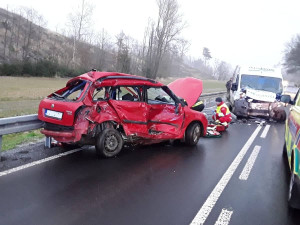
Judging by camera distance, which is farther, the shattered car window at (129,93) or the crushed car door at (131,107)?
the shattered car window at (129,93)

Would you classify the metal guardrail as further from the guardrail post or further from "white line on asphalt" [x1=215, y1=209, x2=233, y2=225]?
"white line on asphalt" [x1=215, y1=209, x2=233, y2=225]

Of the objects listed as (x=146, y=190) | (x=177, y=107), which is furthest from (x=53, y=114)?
(x=177, y=107)

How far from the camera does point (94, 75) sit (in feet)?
19.7

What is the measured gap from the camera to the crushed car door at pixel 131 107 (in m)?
6.12

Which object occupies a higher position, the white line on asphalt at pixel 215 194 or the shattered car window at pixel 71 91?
the shattered car window at pixel 71 91

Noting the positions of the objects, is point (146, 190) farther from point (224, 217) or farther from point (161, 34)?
point (161, 34)

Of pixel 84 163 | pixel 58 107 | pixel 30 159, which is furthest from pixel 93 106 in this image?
pixel 30 159

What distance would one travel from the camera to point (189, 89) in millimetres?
8500

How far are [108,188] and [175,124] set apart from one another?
3.00 metres

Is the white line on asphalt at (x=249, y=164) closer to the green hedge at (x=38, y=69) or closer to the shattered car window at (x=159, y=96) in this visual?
the shattered car window at (x=159, y=96)

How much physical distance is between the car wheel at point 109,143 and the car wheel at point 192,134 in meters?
1.99

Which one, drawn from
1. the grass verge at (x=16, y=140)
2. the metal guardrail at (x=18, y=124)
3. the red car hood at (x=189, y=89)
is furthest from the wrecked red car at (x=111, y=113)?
the grass verge at (x=16, y=140)

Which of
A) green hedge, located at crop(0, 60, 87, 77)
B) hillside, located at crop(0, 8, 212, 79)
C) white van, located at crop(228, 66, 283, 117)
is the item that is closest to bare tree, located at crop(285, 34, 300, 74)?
hillside, located at crop(0, 8, 212, 79)

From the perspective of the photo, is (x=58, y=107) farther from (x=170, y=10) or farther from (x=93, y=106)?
(x=170, y=10)
